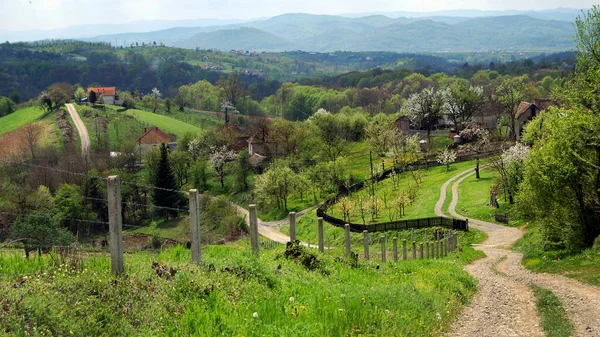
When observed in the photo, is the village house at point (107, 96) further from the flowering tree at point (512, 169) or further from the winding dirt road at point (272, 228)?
the flowering tree at point (512, 169)

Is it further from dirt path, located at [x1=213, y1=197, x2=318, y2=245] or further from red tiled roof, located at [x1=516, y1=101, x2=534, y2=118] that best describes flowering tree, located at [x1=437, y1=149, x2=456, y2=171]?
red tiled roof, located at [x1=516, y1=101, x2=534, y2=118]

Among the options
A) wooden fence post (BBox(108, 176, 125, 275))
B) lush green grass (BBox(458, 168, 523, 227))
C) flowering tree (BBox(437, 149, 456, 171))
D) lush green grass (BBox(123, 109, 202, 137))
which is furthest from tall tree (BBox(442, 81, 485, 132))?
wooden fence post (BBox(108, 176, 125, 275))

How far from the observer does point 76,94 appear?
480 ft

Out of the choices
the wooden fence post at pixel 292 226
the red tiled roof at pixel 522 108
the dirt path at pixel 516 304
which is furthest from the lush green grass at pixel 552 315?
the red tiled roof at pixel 522 108

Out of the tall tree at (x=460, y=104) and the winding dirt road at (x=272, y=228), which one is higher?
the tall tree at (x=460, y=104)

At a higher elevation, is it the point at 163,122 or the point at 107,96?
the point at 107,96

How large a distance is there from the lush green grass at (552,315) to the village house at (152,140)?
96.2m

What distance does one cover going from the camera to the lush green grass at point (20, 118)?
12325 cm

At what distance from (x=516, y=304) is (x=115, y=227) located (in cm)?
1000

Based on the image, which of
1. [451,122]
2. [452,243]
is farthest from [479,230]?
[451,122]

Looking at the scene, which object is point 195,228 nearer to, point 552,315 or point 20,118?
point 552,315

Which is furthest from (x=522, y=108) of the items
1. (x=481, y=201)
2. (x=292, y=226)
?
(x=292, y=226)

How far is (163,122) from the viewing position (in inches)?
5330

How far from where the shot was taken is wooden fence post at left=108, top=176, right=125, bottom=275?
9320 millimetres
